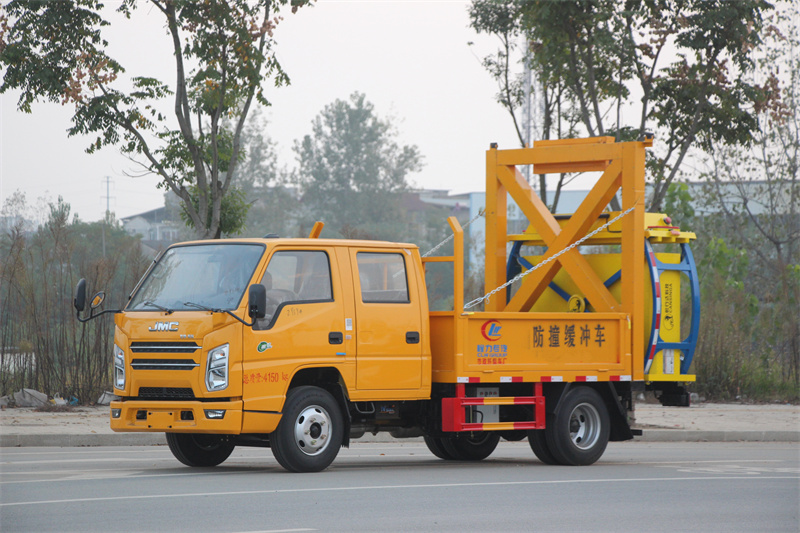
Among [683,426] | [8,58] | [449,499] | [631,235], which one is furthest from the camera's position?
[683,426]

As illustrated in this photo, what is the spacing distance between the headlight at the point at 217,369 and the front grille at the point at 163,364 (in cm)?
14

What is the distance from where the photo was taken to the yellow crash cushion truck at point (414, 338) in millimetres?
10430

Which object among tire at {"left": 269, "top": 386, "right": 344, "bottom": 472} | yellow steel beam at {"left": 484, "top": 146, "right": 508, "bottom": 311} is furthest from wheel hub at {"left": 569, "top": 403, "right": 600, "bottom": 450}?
tire at {"left": 269, "top": 386, "right": 344, "bottom": 472}

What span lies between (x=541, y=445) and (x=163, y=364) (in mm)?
4446

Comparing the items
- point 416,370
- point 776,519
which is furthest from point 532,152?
point 776,519

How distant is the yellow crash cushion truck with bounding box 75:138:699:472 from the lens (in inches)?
411

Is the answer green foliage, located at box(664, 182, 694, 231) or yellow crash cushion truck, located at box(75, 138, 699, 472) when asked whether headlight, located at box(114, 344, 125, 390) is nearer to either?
yellow crash cushion truck, located at box(75, 138, 699, 472)

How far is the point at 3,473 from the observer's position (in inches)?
425

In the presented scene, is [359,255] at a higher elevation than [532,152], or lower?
lower

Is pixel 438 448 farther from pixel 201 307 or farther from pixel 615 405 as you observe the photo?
pixel 201 307

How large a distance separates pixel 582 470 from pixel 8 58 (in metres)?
10.5

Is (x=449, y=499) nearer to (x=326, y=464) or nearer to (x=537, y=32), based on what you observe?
(x=326, y=464)

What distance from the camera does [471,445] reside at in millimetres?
13266

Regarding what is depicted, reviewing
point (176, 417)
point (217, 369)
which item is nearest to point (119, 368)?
point (176, 417)
